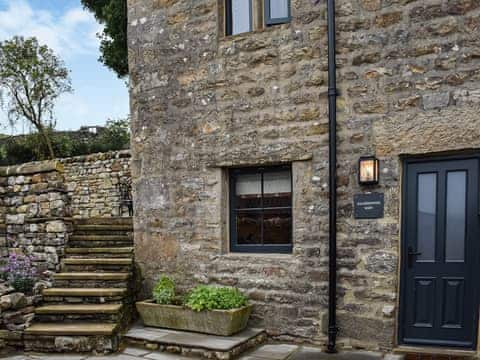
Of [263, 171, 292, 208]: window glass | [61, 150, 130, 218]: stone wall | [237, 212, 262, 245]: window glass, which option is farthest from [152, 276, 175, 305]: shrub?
[61, 150, 130, 218]: stone wall

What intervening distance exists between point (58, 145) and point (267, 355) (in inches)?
529

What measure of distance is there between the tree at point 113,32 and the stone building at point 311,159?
23.7ft

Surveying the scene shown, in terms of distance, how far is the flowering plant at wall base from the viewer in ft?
15.5

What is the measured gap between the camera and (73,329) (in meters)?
4.24

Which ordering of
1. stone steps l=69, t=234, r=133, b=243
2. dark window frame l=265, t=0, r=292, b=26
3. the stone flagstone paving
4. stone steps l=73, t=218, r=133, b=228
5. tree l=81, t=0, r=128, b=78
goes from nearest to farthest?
1. the stone flagstone paving
2. dark window frame l=265, t=0, r=292, b=26
3. stone steps l=69, t=234, r=133, b=243
4. stone steps l=73, t=218, r=133, b=228
5. tree l=81, t=0, r=128, b=78

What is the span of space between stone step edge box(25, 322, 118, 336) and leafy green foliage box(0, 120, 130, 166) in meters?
11.4

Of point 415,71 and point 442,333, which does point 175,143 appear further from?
point 442,333

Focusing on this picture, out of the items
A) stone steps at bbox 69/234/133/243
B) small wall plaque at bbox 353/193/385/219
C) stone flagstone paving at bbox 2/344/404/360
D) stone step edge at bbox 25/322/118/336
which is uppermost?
small wall plaque at bbox 353/193/385/219

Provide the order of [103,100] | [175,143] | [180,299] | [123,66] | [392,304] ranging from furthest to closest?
1. [103,100]
2. [123,66]
3. [175,143]
4. [180,299]
5. [392,304]

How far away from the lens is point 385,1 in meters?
3.92

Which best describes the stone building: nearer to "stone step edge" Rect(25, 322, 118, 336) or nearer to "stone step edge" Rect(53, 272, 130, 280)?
"stone step edge" Rect(53, 272, 130, 280)

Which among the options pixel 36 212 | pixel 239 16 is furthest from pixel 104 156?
pixel 239 16

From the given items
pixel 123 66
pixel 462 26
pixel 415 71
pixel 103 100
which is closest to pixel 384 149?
pixel 415 71

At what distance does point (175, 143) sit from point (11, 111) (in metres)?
12.1
